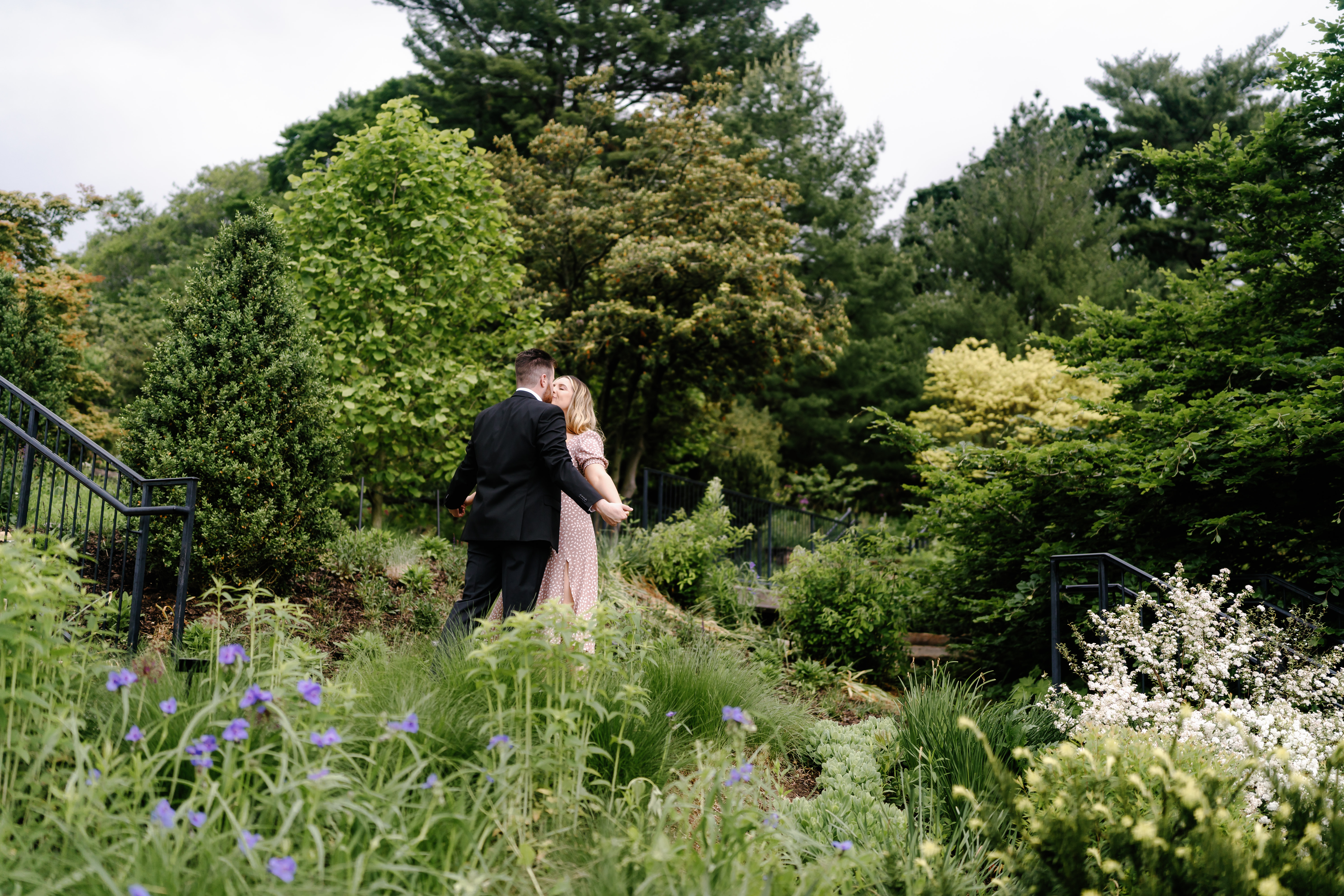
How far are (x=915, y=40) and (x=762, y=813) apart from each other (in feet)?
31.4

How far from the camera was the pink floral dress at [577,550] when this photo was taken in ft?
13.8

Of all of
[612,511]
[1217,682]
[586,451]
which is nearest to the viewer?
[1217,682]

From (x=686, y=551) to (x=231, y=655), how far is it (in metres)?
5.22

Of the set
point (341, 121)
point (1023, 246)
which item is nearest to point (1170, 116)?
point (1023, 246)

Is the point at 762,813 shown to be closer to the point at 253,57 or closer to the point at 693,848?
the point at 693,848

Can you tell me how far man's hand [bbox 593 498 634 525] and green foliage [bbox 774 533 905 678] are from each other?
2.97m

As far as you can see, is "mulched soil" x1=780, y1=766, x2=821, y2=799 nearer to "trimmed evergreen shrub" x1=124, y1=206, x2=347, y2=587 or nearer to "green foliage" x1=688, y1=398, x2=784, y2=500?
"trimmed evergreen shrub" x1=124, y1=206, x2=347, y2=587

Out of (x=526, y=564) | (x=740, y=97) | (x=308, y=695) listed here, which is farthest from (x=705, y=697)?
(x=740, y=97)

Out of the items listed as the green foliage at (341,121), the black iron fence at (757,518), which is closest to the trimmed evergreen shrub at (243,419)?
the black iron fence at (757,518)

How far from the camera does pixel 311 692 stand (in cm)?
187

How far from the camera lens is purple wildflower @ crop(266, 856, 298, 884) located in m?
1.49

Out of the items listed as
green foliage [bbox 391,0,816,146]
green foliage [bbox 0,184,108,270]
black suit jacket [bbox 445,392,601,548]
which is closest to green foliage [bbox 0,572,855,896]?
black suit jacket [bbox 445,392,601,548]

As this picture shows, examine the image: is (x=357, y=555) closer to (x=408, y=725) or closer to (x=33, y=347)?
(x=408, y=725)

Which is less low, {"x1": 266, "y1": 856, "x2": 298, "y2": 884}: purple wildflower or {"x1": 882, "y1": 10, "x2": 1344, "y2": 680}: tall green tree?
→ {"x1": 882, "y1": 10, "x2": 1344, "y2": 680}: tall green tree
